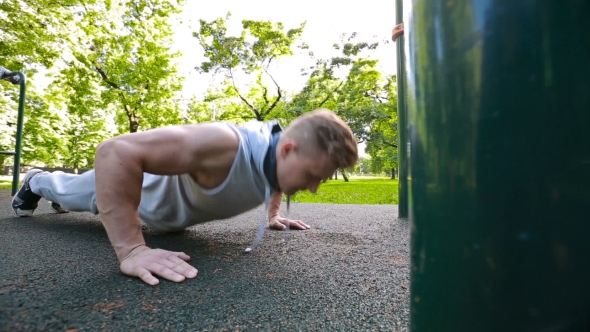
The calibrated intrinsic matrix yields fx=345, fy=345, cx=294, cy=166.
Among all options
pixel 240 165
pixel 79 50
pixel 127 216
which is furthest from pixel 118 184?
pixel 79 50

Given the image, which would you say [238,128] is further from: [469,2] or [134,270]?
[469,2]

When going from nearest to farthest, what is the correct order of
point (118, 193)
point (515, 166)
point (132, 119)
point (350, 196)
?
point (515, 166) < point (118, 193) < point (350, 196) < point (132, 119)

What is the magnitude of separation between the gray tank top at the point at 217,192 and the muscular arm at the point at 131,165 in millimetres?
171

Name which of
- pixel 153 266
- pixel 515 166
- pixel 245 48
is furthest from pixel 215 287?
pixel 245 48

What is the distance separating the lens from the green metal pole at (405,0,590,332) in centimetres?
40

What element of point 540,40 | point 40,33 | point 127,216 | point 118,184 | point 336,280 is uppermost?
point 40,33

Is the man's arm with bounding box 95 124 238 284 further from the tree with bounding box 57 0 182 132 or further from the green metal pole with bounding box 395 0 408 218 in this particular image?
the tree with bounding box 57 0 182 132

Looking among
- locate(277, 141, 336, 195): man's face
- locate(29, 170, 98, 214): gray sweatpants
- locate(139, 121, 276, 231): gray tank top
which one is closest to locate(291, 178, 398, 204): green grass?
locate(139, 121, 276, 231): gray tank top

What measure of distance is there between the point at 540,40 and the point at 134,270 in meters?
1.13

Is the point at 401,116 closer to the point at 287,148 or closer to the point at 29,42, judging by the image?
the point at 287,148

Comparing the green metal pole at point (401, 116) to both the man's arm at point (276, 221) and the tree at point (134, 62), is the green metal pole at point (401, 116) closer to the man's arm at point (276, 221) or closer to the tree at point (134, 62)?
the man's arm at point (276, 221)

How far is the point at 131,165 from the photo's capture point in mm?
1136

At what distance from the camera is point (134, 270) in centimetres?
107

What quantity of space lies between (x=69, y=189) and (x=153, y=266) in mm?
1339
